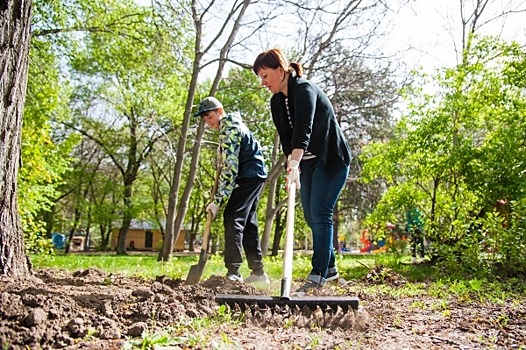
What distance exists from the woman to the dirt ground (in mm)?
592

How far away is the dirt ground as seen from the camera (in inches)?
72.1

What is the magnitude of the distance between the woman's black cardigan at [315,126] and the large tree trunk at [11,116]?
1997 mm

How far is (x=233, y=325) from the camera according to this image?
2.25 m

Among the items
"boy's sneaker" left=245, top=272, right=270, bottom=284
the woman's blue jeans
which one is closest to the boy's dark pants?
"boy's sneaker" left=245, top=272, right=270, bottom=284

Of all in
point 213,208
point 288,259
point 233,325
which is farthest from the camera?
point 213,208

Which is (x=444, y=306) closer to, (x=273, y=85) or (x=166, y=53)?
(x=273, y=85)

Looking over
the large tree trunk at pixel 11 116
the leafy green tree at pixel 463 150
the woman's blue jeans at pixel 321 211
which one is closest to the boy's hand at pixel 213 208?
the woman's blue jeans at pixel 321 211

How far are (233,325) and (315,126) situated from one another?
172 centimetres

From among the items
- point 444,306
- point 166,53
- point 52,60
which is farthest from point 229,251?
point 52,60

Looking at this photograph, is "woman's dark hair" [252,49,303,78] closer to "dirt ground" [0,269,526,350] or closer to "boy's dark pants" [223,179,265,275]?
"boy's dark pants" [223,179,265,275]

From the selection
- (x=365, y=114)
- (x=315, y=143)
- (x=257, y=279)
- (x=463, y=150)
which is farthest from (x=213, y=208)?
(x=365, y=114)

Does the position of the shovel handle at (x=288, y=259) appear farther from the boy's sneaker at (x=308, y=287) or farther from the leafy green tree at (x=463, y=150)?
the leafy green tree at (x=463, y=150)

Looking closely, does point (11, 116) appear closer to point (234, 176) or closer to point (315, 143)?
point (234, 176)

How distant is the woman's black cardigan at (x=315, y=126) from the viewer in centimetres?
319
